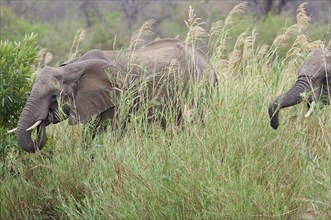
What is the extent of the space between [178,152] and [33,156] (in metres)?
2.03

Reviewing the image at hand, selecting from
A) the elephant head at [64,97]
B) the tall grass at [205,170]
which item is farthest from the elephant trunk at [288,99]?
the elephant head at [64,97]

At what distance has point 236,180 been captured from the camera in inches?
221

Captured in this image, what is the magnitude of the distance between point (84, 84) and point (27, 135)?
1106 millimetres

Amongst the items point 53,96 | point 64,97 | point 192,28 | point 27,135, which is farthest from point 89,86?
point 192,28

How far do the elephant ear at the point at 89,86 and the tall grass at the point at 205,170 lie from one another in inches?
29.8

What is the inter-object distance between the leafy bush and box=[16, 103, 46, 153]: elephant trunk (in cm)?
40

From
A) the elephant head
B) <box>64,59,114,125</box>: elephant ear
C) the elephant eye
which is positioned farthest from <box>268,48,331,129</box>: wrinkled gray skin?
the elephant eye

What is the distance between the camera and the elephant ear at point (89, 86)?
26.1ft

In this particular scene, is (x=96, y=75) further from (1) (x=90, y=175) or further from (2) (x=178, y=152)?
(2) (x=178, y=152)

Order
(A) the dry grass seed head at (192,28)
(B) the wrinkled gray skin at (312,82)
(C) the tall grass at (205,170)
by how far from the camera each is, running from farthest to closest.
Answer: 1. (A) the dry grass seed head at (192,28)
2. (B) the wrinkled gray skin at (312,82)
3. (C) the tall grass at (205,170)

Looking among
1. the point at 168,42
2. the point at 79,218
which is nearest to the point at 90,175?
the point at 79,218

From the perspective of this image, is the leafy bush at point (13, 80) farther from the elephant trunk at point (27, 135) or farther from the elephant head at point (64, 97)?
the elephant trunk at point (27, 135)

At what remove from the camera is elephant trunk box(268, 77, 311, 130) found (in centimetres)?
598

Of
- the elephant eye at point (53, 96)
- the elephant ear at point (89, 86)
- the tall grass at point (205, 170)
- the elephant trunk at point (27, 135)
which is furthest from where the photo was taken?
the elephant ear at point (89, 86)
